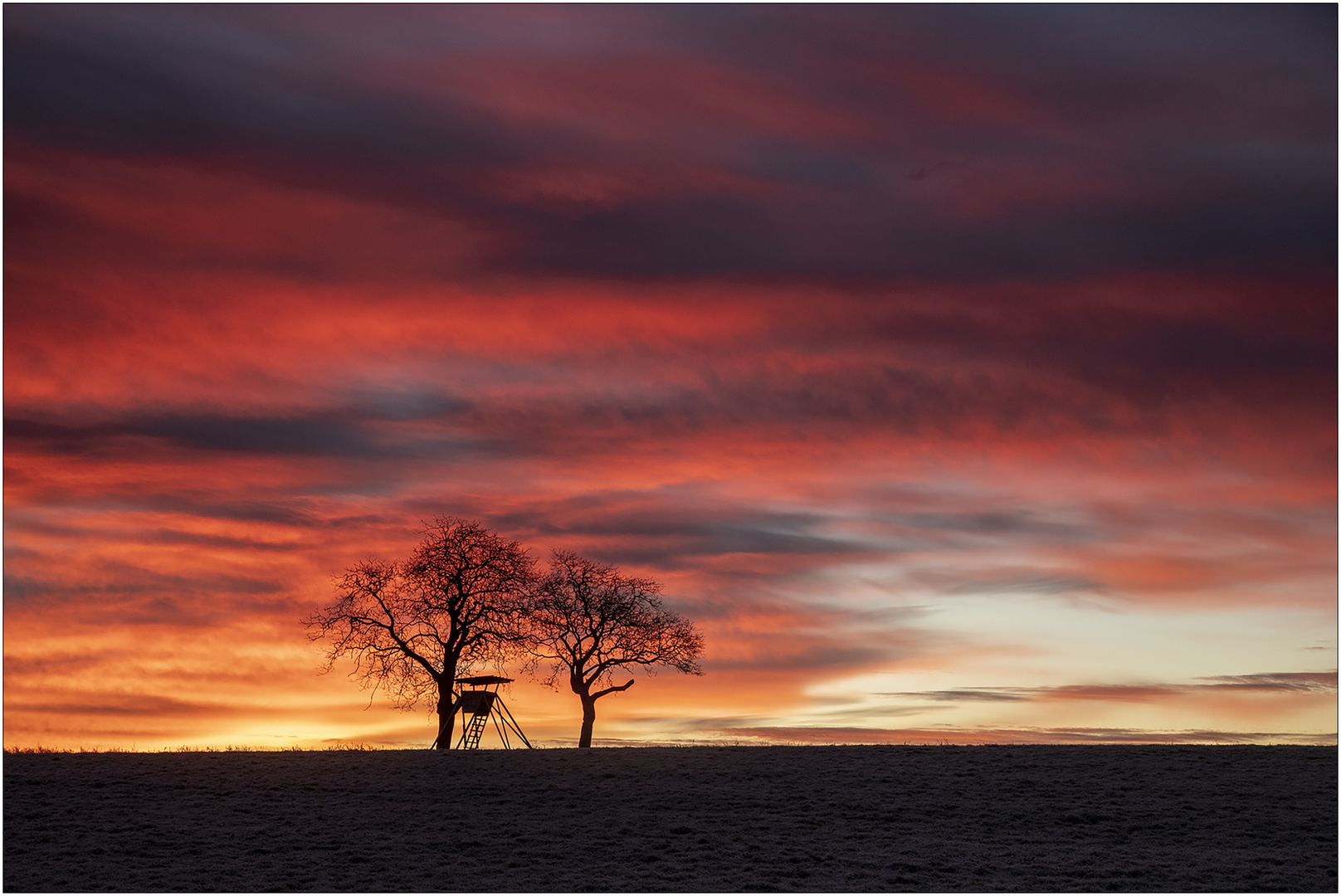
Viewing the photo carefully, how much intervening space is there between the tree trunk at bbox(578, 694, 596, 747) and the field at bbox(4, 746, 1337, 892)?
8.69 metres

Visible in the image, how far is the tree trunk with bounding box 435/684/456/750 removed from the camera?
157 feet

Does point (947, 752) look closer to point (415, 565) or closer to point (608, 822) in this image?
point (608, 822)

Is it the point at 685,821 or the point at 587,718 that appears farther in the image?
the point at 587,718

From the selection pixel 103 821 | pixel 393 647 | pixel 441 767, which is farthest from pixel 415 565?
pixel 103 821

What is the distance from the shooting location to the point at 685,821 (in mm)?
31281

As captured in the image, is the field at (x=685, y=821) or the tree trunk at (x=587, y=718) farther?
the tree trunk at (x=587, y=718)

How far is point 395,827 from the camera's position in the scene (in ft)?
101

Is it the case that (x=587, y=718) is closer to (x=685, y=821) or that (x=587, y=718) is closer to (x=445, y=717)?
(x=445, y=717)

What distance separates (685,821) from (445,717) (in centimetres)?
2029

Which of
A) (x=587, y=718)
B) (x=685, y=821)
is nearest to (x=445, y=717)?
(x=587, y=718)

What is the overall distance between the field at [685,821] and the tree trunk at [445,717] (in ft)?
19.0

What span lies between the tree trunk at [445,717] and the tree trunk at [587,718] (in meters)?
5.91

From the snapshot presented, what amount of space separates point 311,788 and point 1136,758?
1098 inches

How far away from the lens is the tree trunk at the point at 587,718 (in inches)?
1999
